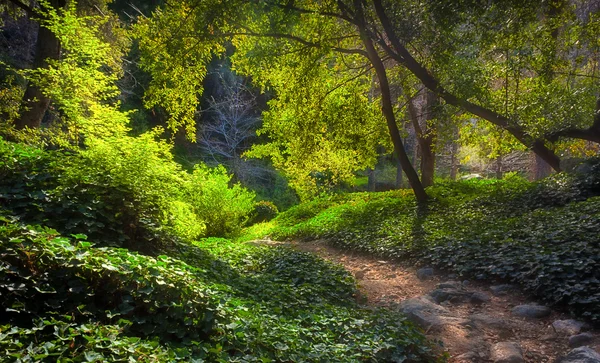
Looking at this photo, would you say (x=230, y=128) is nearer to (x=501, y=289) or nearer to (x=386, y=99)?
(x=386, y=99)

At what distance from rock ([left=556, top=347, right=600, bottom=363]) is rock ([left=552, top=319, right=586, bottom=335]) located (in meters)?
0.57

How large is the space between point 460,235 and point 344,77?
6.31m

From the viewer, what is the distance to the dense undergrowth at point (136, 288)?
2539 mm

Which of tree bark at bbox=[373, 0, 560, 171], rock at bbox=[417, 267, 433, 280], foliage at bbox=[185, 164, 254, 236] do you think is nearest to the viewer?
rock at bbox=[417, 267, 433, 280]

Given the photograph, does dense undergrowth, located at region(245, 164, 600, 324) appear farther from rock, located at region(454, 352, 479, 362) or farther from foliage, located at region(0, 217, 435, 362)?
foliage, located at region(0, 217, 435, 362)

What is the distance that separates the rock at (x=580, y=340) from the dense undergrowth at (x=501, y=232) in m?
0.34

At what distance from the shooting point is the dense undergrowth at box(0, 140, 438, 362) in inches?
100.0

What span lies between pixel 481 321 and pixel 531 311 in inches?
27.3

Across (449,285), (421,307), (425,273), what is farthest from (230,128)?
(421,307)

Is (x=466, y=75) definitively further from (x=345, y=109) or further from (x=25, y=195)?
(x=25, y=195)

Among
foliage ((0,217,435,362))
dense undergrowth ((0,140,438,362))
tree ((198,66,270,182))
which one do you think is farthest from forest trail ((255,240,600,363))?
tree ((198,66,270,182))

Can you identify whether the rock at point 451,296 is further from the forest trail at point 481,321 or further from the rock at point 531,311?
the rock at point 531,311

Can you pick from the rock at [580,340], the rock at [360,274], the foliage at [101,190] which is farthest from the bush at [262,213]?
the rock at [580,340]

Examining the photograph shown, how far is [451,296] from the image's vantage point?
19.7 ft
